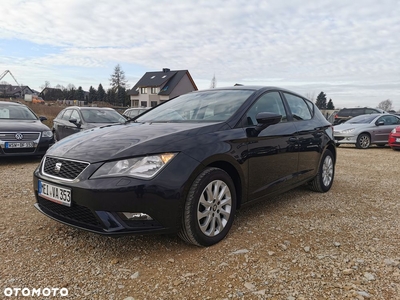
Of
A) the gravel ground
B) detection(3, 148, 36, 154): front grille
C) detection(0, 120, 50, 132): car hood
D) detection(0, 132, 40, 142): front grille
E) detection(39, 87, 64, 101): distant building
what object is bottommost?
the gravel ground

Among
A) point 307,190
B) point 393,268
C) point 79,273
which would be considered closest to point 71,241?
point 79,273

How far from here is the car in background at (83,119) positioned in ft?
27.9

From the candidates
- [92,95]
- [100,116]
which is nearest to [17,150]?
[100,116]

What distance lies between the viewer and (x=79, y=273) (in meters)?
2.33

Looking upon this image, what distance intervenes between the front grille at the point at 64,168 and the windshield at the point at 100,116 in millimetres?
6074

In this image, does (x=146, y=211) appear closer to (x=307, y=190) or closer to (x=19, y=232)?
(x=19, y=232)

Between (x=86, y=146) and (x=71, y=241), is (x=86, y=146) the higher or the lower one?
the higher one

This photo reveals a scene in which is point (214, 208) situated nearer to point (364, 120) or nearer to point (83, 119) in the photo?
point (83, 119)

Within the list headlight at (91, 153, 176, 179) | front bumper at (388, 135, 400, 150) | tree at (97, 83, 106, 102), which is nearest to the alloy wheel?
headlight at (91, 153, 176, 179)

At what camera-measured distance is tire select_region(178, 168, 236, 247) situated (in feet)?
8.37

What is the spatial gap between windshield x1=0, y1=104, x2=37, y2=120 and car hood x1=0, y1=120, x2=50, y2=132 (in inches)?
15.0

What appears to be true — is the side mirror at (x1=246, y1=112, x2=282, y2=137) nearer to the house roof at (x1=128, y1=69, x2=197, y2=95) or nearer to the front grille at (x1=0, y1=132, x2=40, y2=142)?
the front grille at (x1=0, y1=132, x2=40, y2=142)

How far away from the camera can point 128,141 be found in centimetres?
268

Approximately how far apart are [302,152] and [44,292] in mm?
3204
